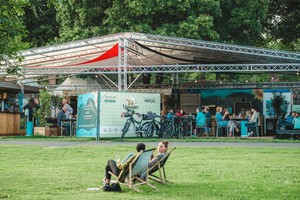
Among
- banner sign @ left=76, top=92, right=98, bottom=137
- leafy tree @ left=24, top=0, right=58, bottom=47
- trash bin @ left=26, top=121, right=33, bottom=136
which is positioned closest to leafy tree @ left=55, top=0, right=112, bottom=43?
leafy tree @ left=24, top=0, right=58, bottom=47

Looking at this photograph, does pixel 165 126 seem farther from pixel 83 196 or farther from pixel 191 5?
pixel 83 196

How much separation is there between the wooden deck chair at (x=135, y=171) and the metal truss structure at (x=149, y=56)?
1429 centimetres

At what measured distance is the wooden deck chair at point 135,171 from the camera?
9523 mm

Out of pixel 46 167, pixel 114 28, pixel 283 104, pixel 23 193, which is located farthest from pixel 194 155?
pixel 114 28

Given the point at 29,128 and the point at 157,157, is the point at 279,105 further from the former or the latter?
the point at 157,157

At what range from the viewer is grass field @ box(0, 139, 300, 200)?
9.15 metres

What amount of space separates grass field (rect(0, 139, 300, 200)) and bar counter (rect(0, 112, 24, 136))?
32.0 ft

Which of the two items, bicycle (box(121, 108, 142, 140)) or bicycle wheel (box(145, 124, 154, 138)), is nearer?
bicycle (box(121, 108, 142, 140))

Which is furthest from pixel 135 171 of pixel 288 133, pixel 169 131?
pixel 288 133

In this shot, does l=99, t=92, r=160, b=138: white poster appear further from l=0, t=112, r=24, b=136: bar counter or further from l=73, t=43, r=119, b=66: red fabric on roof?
l=0, t=112, r=24, b=136: bar counter

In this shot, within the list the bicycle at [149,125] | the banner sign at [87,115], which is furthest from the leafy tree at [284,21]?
the banner sign at [87,115]

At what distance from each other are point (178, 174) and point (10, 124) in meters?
18.2

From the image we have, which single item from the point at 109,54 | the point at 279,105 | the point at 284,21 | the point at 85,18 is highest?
the point at 284,21

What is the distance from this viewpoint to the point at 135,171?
32.0 feet
